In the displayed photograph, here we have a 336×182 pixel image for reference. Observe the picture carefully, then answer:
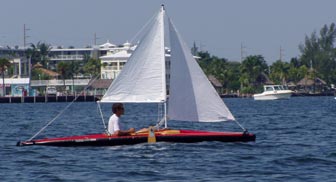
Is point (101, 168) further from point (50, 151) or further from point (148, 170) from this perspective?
point (50, 151)

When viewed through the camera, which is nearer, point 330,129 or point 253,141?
point 253,141

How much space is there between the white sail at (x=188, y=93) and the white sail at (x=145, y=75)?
40 cm

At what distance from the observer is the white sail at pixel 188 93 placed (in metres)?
37.8

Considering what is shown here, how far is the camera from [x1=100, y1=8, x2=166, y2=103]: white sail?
124 feet

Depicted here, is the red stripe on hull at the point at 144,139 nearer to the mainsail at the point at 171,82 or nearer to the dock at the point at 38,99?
the mainsail at the point at 171,82

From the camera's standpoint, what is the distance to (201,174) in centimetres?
2805

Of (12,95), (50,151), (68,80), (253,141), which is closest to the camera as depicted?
(50,151)

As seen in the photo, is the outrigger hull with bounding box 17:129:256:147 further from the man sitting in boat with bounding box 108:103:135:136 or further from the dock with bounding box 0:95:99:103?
the dock with bounding box 0:95:99:103

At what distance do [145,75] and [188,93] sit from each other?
1.59 metres

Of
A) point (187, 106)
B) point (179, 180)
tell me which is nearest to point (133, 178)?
point (179, 180)

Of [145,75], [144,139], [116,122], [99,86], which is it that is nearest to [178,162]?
[116,122]

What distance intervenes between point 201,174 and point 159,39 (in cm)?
1097

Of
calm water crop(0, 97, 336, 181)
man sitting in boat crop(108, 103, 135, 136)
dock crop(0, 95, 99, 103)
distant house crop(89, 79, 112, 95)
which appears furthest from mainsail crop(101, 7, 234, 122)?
distant house crop(89, 79, 112, 95)

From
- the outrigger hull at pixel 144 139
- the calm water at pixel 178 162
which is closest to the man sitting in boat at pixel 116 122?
the outrigger hull at pixel 144 139
